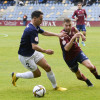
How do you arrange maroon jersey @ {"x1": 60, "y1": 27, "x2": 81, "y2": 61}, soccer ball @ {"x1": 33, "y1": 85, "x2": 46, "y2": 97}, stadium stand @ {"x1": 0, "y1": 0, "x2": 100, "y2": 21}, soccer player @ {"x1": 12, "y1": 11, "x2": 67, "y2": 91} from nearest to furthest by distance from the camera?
soccer ball @ {"x1": 33, "y1": 85, "x2": 46, "y2": 97}, soccer player @ {"x1": 12, "y1": 11, "x2": 67, "y2": 91}, maroon jersey @ {"x1": 60, "y1": 27, "x2": 81, "y2": 61}, stadium stand @ {"x1": 0, "y1": 0, "x2": 100, "y2": 21}

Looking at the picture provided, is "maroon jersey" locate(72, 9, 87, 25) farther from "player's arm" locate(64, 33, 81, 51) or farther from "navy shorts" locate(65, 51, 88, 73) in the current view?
"player's arm" locate(64, 33, 81, 51)

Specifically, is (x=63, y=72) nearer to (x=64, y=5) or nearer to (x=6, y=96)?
(x=6, y=96)

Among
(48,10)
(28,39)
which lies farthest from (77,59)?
(48,10)

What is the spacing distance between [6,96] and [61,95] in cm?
136

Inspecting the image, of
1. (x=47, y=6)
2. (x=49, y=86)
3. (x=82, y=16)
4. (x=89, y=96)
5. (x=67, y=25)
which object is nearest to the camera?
(x=89, y=96)

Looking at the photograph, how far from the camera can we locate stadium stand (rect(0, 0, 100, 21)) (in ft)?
160

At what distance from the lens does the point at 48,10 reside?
2056 inches

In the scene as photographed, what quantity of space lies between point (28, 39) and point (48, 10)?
146 feet

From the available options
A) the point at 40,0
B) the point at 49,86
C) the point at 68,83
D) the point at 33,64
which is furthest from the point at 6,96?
the point at 40,0

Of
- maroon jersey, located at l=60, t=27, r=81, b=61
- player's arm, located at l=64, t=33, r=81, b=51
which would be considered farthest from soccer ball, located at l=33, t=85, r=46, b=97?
maroon jersey, located at l=60, t=27, r=81, b=61

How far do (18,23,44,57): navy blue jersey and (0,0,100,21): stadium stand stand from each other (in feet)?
129

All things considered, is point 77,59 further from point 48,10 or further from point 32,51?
point 48,10

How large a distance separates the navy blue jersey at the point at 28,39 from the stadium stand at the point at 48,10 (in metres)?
39.4

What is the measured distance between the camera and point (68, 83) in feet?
31.7
